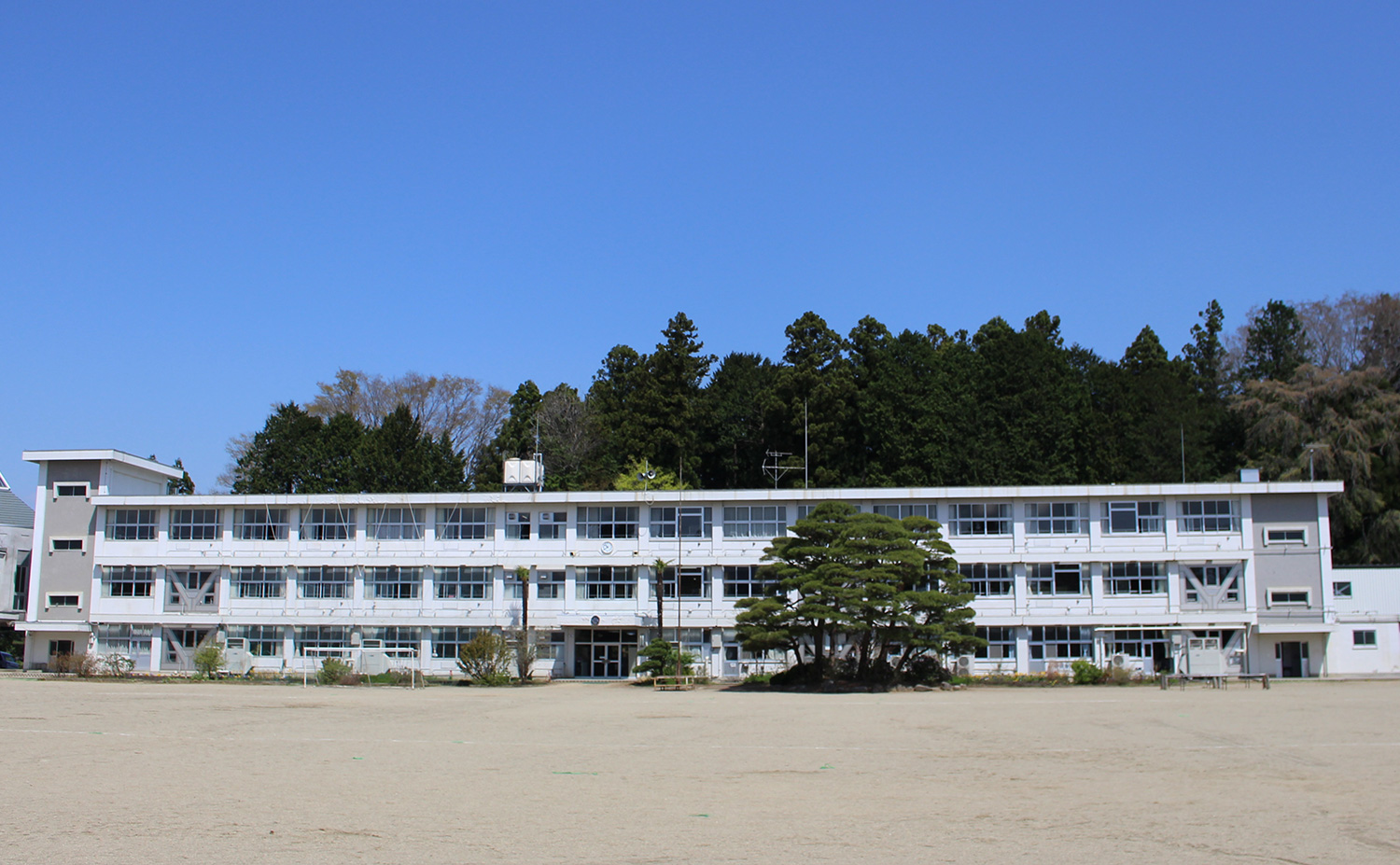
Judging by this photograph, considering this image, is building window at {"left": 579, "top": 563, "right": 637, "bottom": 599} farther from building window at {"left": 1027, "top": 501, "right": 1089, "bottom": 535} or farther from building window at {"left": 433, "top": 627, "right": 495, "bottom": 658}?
building window at {"left": 1027, "top": 501, "right": 1089, "bottom": 535}

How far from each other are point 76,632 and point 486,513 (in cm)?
2049

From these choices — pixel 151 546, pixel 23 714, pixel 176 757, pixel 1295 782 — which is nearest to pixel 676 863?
pixel 1295 782

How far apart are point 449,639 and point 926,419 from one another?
2883 centimetres

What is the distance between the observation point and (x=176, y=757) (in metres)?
18.8

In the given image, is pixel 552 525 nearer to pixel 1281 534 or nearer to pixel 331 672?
pixel 331 672

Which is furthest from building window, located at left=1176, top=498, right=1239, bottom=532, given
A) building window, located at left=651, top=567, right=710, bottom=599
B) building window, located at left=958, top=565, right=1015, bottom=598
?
building window, located at left=651, top=567, right=710, bottom=599

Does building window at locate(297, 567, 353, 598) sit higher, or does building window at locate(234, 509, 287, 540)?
building window at locate(234, 509, 287, 540)

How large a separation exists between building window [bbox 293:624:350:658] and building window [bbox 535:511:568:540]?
9455mm

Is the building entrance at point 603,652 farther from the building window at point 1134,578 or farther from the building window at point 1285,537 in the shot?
the building window at point 1285,537

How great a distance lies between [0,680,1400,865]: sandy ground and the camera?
1166 cm

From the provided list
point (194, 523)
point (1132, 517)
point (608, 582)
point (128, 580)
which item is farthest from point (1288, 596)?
point (128, 580)

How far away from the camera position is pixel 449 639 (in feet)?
161

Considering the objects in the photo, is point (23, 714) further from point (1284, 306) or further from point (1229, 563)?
point (1284, 306)

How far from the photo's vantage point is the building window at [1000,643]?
45.6 metres
